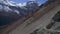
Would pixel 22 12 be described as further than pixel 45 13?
Yes

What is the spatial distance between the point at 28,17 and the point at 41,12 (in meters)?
0.13

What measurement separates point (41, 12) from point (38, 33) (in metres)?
0.21

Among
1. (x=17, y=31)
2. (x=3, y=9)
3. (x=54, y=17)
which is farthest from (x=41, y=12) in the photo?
(x=3, y=9)

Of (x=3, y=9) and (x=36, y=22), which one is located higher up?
(x=3, y=9)

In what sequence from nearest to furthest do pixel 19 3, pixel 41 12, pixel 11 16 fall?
pixel 41 12 < pixel 11 16 < pixel 19 3

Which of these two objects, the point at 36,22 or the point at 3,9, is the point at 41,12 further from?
the point at 3,9

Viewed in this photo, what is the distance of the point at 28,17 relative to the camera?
5.16 feet

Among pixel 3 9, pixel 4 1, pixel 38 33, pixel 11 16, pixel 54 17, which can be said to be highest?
pixel 4 1

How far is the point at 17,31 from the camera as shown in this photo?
1.60 m

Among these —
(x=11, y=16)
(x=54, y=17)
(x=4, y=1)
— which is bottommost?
(x=54, y=17)

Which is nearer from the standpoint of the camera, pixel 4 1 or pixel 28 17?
pixel 28 17

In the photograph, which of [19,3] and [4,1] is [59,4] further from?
[4,1]

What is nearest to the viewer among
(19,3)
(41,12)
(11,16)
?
(41,12)

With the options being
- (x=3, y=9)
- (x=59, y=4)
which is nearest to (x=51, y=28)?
(x=59, y=4)
